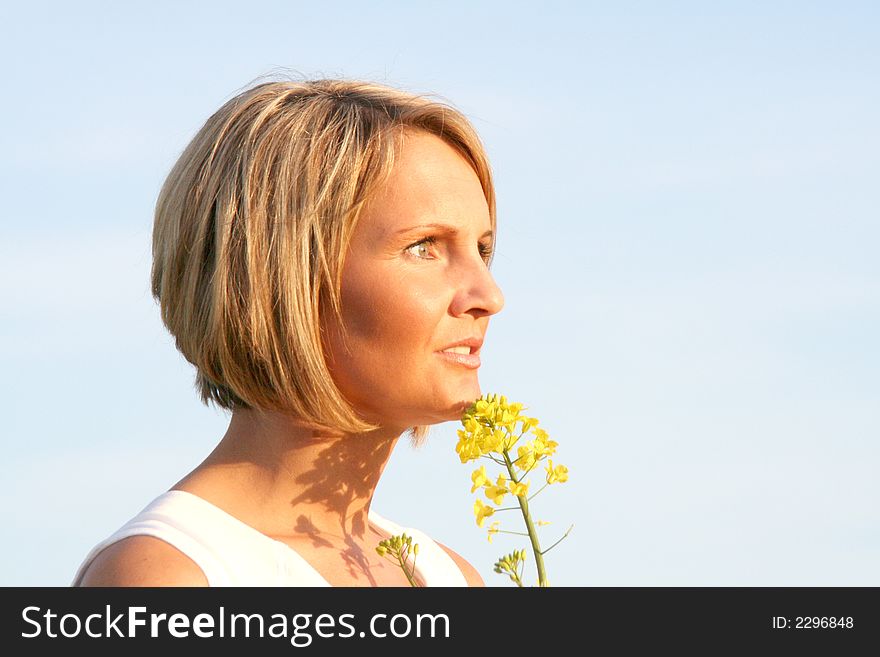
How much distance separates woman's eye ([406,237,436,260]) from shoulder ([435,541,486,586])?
1.49 meters

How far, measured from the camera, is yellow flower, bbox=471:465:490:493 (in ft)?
9.36

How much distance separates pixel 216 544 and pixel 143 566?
227mm

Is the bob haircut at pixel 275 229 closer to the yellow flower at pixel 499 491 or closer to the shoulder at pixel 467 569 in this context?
the yellow flower at pixel 499 491

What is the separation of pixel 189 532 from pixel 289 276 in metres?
0.80

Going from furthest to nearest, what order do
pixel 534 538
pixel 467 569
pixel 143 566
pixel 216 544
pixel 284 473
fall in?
1. pixel 467 569
2. pixel 284 473
3. pixel 216 544
4. pixel 143 566
5. pixel 534 538

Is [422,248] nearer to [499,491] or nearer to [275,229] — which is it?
[275,229]

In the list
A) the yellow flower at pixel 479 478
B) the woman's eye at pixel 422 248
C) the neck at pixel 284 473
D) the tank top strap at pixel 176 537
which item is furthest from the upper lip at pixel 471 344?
the tank top strap at pixel 176 537

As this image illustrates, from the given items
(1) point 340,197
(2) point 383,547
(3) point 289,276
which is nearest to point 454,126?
(1) point 340,197

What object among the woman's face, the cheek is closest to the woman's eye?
the woman's face

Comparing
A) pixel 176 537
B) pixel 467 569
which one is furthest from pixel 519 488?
pixel 467 569

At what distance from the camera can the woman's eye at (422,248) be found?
11.4 ft

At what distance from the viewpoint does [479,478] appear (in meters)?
2.87

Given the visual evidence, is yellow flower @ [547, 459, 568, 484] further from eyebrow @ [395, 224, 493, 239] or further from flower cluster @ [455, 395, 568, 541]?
eyebrow @ [395, 224, 493, 239]
